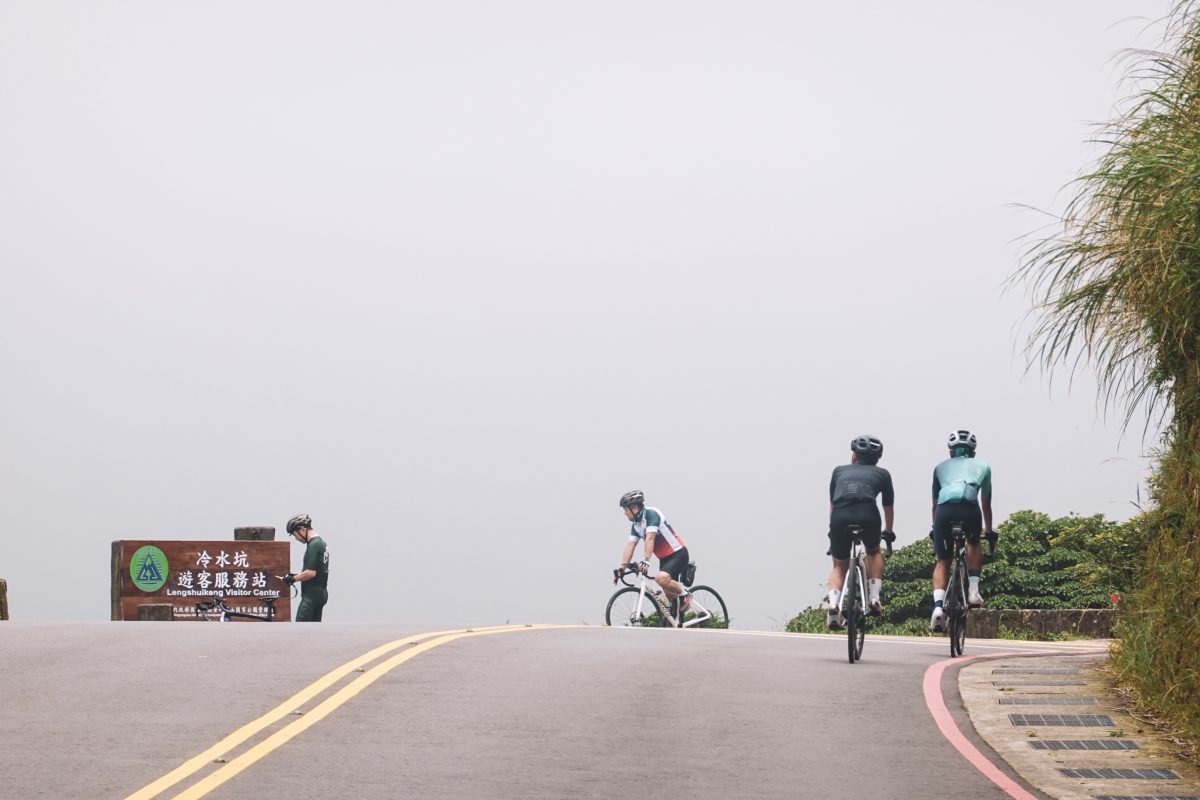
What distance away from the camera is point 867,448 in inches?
606

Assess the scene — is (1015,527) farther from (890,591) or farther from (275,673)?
(275,673)

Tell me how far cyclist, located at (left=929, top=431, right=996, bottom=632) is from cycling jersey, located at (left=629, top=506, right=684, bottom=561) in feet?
27.0

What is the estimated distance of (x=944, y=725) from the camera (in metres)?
11.8

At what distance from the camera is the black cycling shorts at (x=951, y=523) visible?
589 inches

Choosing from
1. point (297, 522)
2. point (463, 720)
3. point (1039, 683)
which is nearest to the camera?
point (463, 720)

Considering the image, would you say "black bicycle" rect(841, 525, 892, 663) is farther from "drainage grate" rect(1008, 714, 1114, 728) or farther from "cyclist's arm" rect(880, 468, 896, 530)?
"drainage grate" rect(1008, 714, 1114, 728)

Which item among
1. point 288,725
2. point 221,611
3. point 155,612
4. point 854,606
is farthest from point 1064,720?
point 155,612

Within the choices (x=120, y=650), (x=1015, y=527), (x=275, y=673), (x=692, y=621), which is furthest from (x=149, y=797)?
(x=1015, y=527)

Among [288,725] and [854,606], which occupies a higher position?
[854,606]

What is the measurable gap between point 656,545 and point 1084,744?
1261 centimetres

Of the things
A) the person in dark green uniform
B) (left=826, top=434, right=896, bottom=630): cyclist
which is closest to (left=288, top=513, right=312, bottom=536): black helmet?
the person in dark green uniform

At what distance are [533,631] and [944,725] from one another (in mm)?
7757

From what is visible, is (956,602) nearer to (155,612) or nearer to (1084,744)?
(1084,744)

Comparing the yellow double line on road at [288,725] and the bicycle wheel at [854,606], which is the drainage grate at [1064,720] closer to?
the bicycle wheel at [854,606]
